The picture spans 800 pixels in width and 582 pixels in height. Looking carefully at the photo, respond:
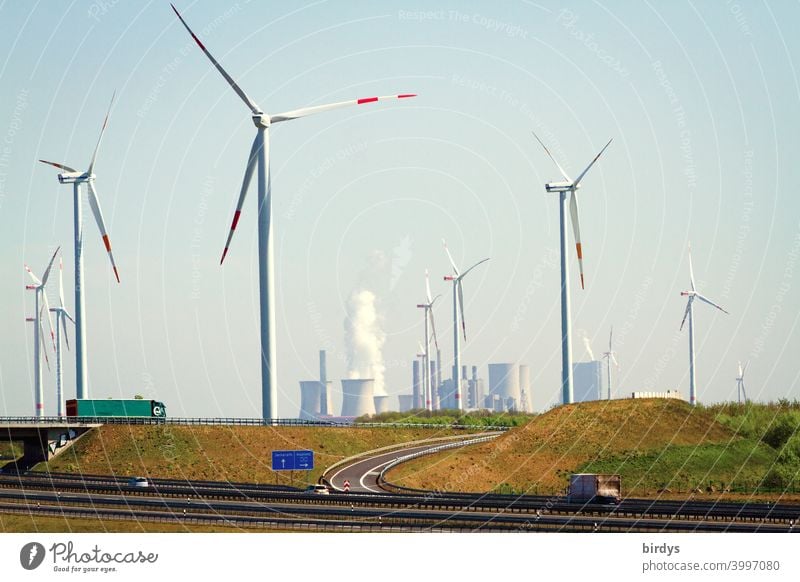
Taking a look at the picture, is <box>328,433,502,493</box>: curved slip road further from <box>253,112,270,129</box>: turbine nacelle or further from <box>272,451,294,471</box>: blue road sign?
<box>253,112,270,129</box>: turbine nacelle

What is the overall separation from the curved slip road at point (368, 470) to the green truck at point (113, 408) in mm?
35382

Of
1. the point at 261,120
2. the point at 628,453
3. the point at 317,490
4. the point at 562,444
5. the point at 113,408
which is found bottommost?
the point at 317,490

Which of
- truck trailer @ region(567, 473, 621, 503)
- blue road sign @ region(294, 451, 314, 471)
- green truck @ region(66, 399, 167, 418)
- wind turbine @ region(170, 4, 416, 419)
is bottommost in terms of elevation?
truck trailer @ region(567, 473, 621, 503)

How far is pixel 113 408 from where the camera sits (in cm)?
19000

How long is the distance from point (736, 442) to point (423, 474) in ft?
138

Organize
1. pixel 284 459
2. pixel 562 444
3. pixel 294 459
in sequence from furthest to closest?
pixel 562 444 < pixel 294 459 < pixel 284 459

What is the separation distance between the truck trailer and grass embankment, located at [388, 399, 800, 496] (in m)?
21.2

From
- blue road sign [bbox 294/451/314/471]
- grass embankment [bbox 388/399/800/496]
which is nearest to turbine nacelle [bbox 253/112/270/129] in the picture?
blue road sign [bbox 294/451/314/471]

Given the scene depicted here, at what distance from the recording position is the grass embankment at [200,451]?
160m

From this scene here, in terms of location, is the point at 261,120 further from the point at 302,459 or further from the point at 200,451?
the point at 200,451

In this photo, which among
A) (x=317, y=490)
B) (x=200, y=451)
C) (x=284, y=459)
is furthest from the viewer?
(x=200, y=451)

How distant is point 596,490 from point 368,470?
4533 cm

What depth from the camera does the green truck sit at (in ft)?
608

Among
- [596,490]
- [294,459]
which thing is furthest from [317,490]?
[596,490]
